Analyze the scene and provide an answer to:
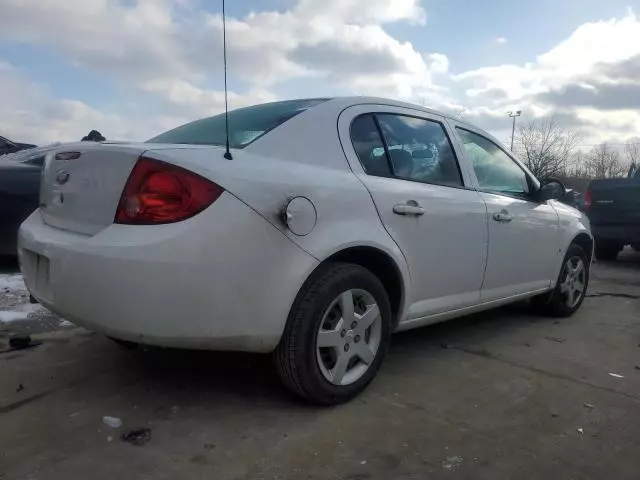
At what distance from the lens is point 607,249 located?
8.59 metres

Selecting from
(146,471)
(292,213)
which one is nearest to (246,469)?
(146,471)

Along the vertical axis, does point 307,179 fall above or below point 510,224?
above

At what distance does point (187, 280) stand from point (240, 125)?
106 centimetres

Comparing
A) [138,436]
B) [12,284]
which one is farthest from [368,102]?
[12,284]

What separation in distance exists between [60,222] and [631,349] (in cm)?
371

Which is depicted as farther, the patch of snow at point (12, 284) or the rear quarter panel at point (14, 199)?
the rear quarter panel at point (14, 199)

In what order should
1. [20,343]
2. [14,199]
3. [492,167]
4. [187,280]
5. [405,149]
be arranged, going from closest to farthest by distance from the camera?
[187,280] < [405,149] < [20,343] < [492,167] < [14,199]

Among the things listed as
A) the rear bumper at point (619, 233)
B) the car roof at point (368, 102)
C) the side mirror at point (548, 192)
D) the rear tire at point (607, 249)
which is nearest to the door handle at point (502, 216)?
the side mirror at point (548, 192)

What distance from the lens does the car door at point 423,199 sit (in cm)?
292

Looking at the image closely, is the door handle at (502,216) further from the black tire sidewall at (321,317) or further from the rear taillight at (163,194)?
the rear taillight at (163,194)

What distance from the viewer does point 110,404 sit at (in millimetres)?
2668

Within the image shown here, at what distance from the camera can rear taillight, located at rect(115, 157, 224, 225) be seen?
2238 millimetres

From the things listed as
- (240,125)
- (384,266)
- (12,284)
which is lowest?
(12,284)

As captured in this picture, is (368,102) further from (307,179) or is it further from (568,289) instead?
(568,289)
